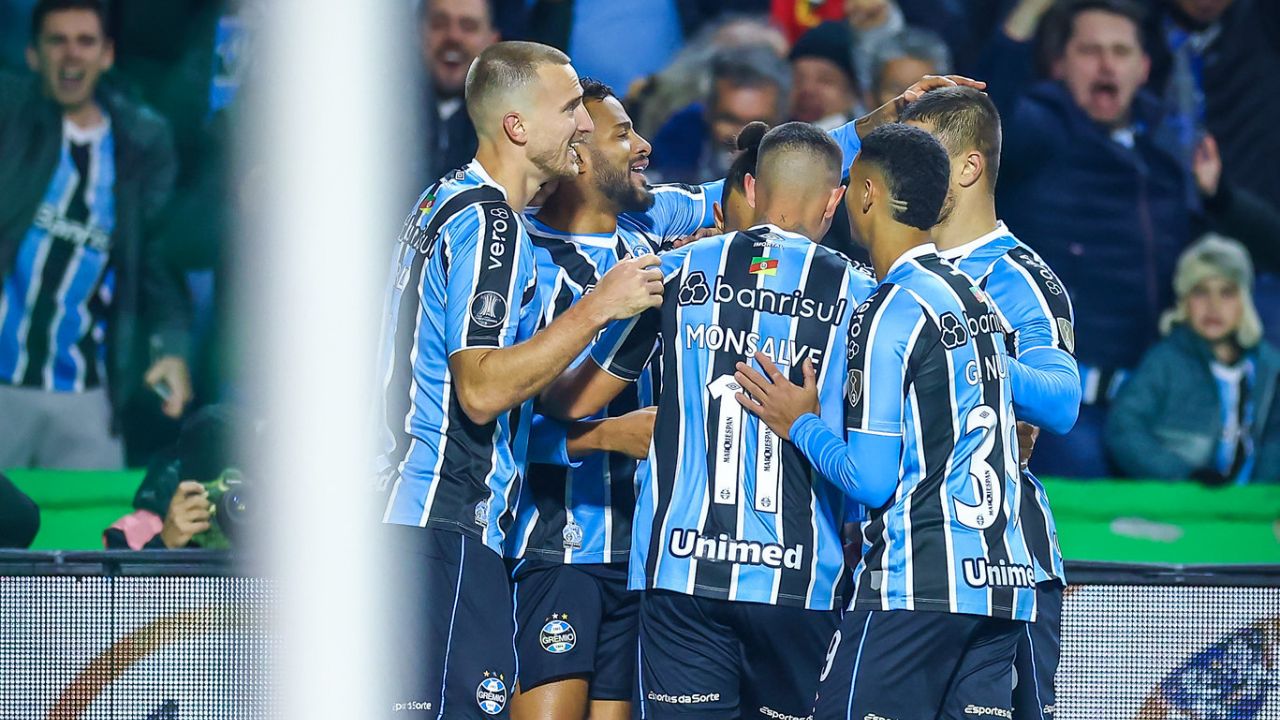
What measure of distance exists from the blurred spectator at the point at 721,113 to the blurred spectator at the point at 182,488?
232 cm

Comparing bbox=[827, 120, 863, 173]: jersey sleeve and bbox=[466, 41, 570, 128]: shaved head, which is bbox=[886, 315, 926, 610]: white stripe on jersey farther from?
bbox=[827, 120, 863, 173]: jersey sleeve

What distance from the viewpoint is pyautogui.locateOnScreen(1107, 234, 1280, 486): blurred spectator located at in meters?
6.94

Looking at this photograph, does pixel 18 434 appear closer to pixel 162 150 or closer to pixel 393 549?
pixel 162 150

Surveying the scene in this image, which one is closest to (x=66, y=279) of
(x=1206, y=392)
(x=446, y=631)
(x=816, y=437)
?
(x=446, y=631)

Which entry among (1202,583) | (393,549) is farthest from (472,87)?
(1202,583)

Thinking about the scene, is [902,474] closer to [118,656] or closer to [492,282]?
[492,282]

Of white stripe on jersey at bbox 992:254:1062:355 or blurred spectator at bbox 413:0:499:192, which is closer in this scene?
white stripe on jersey at bbox 992:254:1062:355

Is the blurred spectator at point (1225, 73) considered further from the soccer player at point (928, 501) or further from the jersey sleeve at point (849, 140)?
the soccer player at point (928, 501)

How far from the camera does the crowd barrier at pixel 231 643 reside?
4.67 meters

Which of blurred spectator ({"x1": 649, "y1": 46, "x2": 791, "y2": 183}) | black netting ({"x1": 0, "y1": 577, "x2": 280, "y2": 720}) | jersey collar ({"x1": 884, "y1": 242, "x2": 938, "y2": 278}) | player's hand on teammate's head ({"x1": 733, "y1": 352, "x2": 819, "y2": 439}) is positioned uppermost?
blurred spectator ({"x1": 649, "y1": 46, "x2": 791, "y2": 183})

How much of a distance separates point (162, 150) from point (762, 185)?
4.18 metres

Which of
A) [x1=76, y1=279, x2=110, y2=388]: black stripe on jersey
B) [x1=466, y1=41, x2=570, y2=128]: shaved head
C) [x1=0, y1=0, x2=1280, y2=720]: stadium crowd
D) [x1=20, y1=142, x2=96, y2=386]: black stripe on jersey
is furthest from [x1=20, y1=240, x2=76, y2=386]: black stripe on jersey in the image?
[x1=466, y1=41, x2=570, y2=128]: shaved head

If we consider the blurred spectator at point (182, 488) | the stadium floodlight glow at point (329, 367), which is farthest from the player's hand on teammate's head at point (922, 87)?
the blurred spectator at point (182, 488)

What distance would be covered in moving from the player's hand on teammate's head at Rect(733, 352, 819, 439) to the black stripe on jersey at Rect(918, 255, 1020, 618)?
1.17 ft
